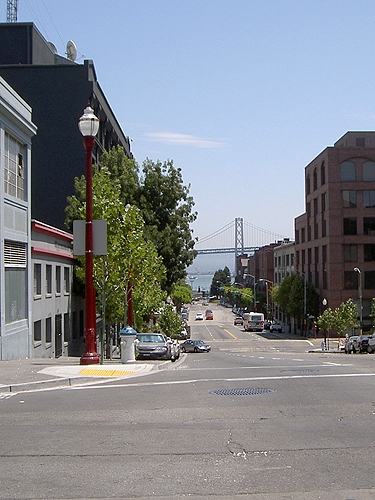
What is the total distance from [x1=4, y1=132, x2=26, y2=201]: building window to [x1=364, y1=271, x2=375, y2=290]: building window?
61303mm

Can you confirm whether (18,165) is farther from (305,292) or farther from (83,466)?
(305,292)

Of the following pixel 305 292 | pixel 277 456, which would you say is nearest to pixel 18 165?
pixel 277 456

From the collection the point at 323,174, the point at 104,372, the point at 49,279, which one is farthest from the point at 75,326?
the point at 323,174

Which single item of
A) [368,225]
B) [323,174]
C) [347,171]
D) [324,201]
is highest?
[323,174]

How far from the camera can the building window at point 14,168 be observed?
74.2 ft

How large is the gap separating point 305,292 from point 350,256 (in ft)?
22.8

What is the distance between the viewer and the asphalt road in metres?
6.82

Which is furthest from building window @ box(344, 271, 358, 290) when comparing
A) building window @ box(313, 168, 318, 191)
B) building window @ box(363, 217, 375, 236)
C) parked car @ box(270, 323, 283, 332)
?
parked car @ box(270, 323, 283, 332)

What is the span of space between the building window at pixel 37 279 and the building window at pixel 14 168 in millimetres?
5269

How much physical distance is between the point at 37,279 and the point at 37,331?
7.71ft

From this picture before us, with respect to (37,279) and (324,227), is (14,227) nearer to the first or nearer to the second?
(37,279)

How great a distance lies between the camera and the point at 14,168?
926 inches

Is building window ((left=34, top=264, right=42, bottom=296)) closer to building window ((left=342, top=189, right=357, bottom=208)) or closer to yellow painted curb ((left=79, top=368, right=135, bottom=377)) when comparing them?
yellow painted curb ((left=79, top=368, right=135, bottom=377))

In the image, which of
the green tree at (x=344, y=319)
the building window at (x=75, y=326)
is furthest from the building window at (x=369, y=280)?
the building window at (x=75, y=326)
